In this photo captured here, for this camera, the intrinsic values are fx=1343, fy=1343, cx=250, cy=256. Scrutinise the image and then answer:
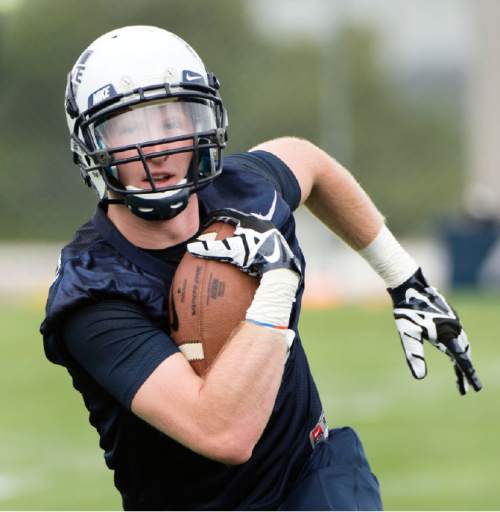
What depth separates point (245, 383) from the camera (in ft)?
10.9

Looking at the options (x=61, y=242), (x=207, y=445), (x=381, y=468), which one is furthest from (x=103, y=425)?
(x=61, y=242)

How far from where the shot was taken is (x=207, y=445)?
3320 millimetres

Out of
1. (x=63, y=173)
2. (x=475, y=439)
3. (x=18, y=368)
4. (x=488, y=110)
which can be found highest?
(x=475, y=439)

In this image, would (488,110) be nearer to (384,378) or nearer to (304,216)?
(304,216)

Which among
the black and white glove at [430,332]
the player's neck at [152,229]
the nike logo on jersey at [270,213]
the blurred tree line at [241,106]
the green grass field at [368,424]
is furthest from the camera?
the blurred tree line at [241,106]

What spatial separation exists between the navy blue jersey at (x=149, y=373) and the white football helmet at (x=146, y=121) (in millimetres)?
170

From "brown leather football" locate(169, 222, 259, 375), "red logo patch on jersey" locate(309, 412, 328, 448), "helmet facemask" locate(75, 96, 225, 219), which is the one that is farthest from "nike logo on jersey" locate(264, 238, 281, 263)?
"red logo patch on jersey" locate(309, 412, 328, 448)

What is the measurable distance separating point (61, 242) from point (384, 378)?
67.4 ft

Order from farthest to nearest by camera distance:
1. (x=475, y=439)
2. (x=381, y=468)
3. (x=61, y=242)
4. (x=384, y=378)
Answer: (x=61, y=242)
(x=384, y=378)
(x=475, y=439)
(x=381, y=468)

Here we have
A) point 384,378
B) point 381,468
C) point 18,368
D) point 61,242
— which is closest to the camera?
point 381,468

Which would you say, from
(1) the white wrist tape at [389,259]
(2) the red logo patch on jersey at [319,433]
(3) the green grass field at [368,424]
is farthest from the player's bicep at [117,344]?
(3) the green grass field at [368,424]

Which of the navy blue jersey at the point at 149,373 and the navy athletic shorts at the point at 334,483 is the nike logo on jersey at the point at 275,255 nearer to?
the navy blue jersey at the point at 149,373

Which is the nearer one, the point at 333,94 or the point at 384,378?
the point at 384,378

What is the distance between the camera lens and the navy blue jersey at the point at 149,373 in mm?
3416
